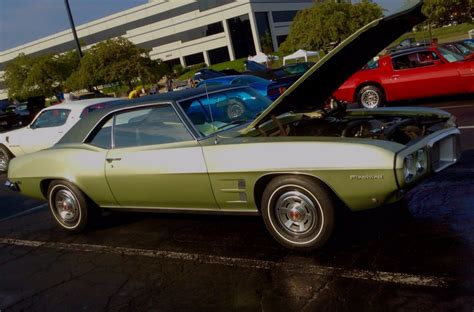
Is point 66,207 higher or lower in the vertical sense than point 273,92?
lower

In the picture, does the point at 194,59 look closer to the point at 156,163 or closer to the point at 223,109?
the point at 223,109

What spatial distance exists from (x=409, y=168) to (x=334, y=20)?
3731 cm

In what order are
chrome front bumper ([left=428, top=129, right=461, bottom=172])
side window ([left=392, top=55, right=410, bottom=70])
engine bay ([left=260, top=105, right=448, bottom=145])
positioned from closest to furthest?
1. chrome front bumper ([left=428, top=129, right=461, bottom=172])
2. engine bay ([left=260, top=105, right=448, bottom=145])
3. side window ([left=392, top=55, right=410, bottom=70])

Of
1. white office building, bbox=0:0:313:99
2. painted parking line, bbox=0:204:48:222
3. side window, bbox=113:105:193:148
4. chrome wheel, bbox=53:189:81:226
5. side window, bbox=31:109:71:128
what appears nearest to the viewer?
side window, bbox=113:105:193:148

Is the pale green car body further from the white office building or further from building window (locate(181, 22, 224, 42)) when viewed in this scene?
building window (locate(181, 22, 224, 42))

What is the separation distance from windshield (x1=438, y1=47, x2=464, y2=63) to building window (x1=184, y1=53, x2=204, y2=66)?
222 ft

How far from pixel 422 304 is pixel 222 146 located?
2.03 metres

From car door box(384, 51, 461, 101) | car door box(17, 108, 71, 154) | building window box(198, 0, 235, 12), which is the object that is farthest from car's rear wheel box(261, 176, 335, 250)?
building window box(198, 0, 235, 12)

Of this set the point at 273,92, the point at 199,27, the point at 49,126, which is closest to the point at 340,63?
the point at 273,92

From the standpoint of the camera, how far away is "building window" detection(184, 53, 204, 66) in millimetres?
77688

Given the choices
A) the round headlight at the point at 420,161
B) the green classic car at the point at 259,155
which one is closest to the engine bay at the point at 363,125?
the green classic car at the point at 259,155

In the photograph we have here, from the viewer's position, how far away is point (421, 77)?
11.4m

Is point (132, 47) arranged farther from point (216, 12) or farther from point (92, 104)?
point (216, 12)

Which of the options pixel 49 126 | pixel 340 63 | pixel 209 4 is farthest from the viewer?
pixel 209 4
